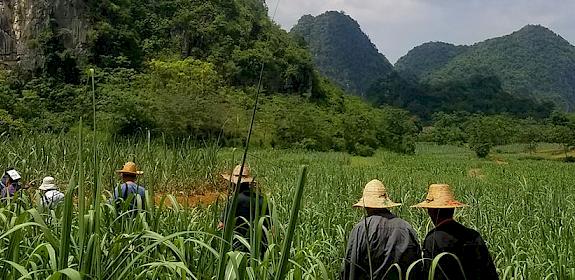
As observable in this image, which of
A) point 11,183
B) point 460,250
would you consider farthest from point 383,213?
point 11,183

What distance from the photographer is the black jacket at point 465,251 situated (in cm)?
272

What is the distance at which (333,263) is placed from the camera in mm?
3258

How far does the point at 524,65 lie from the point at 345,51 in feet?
126

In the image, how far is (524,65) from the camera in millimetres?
124750

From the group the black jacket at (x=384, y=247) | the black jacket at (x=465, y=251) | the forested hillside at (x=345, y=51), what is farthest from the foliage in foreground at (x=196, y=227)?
the forested hillside at (x=345, y=51)

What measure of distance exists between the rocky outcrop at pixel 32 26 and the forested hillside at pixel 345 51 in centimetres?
7811

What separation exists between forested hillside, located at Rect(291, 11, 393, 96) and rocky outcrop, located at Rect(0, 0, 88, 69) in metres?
78.1

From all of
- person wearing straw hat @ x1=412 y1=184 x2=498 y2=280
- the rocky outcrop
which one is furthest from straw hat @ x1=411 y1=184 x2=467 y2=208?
the rocky outcrop

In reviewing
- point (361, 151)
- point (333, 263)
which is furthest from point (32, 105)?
point (333, 263)

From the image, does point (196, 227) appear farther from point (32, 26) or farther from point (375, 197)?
point (32, 26)

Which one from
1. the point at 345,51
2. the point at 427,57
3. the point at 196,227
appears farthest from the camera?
the point at 427,57

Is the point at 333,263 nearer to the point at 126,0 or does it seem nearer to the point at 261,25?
the point at 126,0

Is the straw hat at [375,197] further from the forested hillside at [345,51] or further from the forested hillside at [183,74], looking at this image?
the forested hillside at [345,51]

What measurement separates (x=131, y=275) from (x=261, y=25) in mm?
44748
